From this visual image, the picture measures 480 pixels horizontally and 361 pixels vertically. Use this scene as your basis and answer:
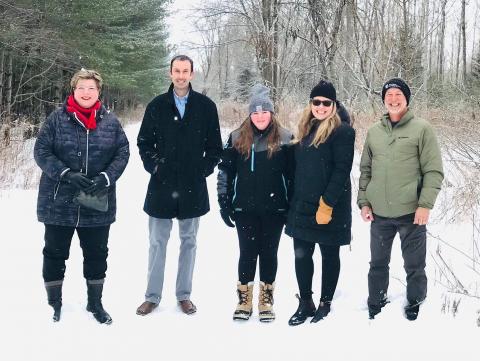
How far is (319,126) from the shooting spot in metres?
3.38

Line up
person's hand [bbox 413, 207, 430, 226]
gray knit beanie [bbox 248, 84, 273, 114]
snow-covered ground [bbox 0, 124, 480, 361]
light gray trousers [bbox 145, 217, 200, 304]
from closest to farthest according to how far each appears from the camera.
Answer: snow-covered ground [bbox 0, 124, 480, 361], person's hand [bbox 413, 207, 430, 226], gray knit beanie [bbox 248, 84, 273, 114], light gray trousers [bbox 145, 217, 200, 304]

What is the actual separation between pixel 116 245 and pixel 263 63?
6916 millimetres

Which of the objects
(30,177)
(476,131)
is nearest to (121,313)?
(476,131)

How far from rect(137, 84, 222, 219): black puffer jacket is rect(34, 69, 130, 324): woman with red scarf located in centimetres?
26

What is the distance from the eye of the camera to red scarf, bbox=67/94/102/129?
3.37 metres

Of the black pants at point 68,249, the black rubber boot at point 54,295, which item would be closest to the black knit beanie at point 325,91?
the black pants at point 68,249

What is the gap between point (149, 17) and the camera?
23484mm

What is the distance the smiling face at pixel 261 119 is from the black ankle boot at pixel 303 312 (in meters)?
1.33

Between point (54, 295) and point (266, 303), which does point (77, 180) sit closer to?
point (54, 295)

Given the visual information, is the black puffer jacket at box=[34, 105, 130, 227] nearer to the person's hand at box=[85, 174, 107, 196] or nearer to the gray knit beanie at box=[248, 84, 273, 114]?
the person's hand at box=[85, 174, 107, 196]

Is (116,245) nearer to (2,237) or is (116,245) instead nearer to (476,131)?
(2,237)

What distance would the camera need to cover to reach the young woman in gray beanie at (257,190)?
351 centimetres

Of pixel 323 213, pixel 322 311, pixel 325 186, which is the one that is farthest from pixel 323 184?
pixel 322 311

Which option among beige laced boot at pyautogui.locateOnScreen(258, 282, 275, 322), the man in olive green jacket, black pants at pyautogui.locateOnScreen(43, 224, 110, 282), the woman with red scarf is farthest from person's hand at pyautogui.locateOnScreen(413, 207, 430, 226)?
black pants at pyautogui.locateOnScreen(43, 224, 110, 282)
